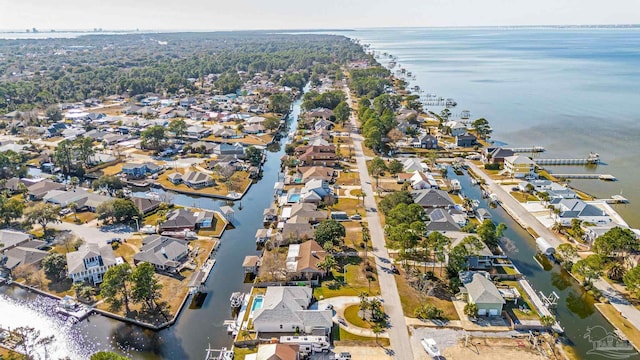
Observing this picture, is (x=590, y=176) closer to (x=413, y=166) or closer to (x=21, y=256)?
(x=413, y=166)

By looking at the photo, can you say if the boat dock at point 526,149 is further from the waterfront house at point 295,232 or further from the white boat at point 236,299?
the white boat at point 236,299

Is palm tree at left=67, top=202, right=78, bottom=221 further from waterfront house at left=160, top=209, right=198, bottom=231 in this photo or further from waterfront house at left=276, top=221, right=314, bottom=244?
waterfront house at left=276, top=221, right=314, bottom=244

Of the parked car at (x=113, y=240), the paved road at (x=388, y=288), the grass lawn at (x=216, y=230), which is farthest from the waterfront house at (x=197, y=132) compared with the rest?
the parked car at (x=113, y=240)

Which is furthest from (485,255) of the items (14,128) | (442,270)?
(14,128)

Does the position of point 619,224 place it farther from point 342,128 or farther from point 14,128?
point 14,128

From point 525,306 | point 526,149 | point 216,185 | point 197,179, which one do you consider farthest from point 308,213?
point 526,149

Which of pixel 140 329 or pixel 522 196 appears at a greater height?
pixel 522 196

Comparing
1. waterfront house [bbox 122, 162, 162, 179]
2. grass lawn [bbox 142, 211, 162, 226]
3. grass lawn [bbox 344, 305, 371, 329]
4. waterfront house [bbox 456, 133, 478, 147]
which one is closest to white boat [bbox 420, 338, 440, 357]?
grass lawn [bbox 344, 305, 371, 329]
